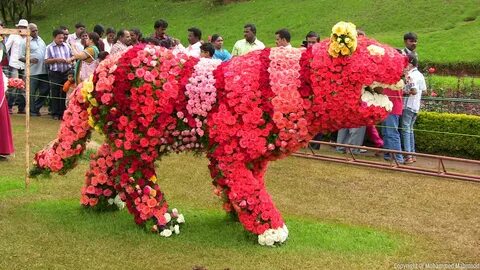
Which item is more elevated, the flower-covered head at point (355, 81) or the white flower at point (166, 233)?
the flower-covered head at point (355, 81)

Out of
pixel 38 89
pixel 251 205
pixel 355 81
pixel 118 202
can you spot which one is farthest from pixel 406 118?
pixel 38 89

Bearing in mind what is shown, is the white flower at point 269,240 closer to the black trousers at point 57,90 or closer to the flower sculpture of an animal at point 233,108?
the flower sculpture of an animal at point 233,108

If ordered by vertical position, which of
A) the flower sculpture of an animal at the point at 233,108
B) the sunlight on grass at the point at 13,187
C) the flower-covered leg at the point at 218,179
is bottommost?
the sunlight on grass at the point at 13,187

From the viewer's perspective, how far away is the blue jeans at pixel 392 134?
463 inches

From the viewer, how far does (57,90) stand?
50.3 ft

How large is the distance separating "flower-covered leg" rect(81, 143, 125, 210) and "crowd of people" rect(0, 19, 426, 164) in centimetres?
190

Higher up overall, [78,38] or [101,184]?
[78,38]

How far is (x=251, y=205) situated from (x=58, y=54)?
370 inches

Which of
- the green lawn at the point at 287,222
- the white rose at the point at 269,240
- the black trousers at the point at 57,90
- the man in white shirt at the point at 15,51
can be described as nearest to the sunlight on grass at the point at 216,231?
the green lawn at the point at 287,222

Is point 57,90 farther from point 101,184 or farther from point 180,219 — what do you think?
point 180,219

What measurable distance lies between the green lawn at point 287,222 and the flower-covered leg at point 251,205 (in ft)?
0.50

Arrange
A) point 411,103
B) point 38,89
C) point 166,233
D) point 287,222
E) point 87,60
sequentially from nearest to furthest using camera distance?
point 166,233
point 287,222
point 411,103
point 87,60
point 38,89

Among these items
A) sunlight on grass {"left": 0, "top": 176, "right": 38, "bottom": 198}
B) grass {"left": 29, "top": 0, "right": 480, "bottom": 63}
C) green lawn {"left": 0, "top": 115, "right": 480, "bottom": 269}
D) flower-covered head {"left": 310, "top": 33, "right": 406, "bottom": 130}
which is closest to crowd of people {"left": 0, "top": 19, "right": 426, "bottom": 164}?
sunlight on grass {"left": 0, "top": 176, "right": 38, "bottom": 198}

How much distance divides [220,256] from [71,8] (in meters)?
35.4
